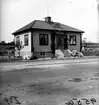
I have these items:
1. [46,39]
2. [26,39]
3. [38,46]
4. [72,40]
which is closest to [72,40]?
[72,40]

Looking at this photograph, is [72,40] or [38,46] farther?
[72,40]

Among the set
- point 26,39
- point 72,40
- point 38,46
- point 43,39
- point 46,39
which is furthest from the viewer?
point 72,40

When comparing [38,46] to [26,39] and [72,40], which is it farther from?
[72,40]

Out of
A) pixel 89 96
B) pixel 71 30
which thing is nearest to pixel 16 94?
pixel 89 96

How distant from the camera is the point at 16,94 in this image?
5445 mm

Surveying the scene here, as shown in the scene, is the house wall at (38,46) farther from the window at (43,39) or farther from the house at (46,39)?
the window at (43,39)

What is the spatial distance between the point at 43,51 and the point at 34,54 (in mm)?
1751

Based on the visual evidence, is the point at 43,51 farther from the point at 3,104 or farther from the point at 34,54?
the point at 3,104

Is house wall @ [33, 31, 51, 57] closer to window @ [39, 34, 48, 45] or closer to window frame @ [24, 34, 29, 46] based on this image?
window @ [39, 34, 48, 45]

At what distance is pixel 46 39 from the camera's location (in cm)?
2653

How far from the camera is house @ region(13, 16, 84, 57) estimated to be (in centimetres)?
2523

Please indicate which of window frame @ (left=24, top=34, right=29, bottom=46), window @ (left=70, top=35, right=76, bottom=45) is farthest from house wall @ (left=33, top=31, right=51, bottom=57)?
window @ (left=70, top=35, right=76, bottom=45)

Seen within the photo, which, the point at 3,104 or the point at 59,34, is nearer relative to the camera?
the point at 3,104

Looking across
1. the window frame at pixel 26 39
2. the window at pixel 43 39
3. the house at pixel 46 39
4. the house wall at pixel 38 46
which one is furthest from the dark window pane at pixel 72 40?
the window frame at pixel 26 39
